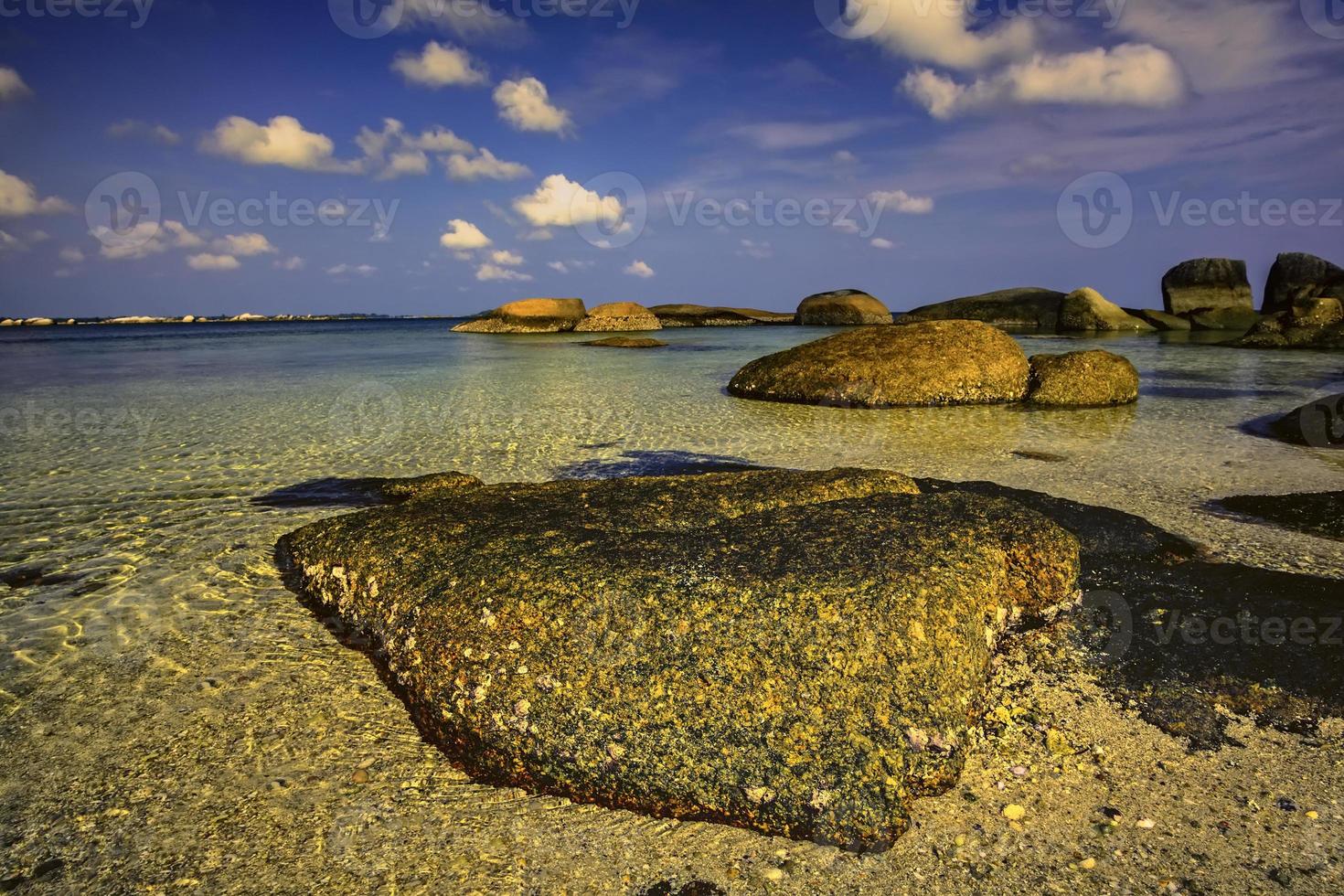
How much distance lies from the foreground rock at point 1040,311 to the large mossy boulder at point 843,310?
328 centimetres

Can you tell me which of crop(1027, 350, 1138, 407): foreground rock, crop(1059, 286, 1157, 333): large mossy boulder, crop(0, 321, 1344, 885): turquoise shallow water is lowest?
crop(0, 321, 1344, 885): turquoise shallow water

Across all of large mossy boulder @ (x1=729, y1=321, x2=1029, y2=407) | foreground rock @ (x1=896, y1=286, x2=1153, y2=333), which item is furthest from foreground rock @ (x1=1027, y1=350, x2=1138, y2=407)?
foreground rock @ (x1=896, y1=286, x2=1153, y2=333)

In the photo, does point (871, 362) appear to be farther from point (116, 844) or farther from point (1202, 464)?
point (116, 844)

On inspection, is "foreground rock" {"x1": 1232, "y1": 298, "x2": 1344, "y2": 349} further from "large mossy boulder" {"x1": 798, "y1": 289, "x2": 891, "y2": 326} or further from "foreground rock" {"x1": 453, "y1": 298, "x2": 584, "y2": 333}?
"foreground rock" {"x1": 453, "y1": 298, "x2": 584, "y2": 333}

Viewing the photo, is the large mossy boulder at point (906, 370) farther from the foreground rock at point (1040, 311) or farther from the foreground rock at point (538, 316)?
the foreground rock at point (538, 316)

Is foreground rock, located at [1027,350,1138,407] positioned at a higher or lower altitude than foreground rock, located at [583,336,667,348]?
lower

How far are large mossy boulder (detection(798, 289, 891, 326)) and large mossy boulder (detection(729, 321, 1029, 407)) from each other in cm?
3436

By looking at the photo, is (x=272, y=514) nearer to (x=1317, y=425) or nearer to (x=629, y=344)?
(x=1317, y=425)

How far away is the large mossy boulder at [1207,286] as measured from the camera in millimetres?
34250

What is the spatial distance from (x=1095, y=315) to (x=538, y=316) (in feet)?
101

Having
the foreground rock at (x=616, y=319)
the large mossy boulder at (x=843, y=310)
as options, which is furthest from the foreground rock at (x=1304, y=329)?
the foreground rock at (x=616, y=319)

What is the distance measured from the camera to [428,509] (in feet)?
13.7

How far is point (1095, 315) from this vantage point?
35.2 m

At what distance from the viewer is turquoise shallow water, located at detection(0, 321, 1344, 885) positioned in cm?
251
